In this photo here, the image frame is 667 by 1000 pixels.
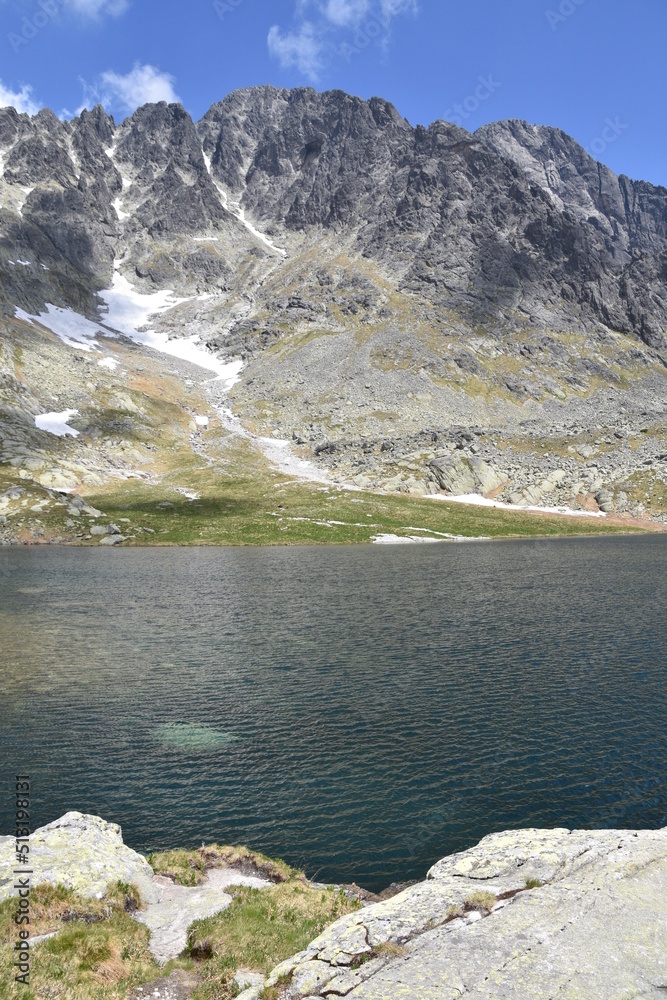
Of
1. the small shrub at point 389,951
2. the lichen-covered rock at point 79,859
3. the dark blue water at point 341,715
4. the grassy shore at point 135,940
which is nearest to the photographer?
the small shrub at point 389,951

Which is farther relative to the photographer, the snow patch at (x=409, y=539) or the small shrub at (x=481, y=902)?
the snow patch at (x=409, y=539)

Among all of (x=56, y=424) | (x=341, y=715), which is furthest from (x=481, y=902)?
(x=56, y=424)

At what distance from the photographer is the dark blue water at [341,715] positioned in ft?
64.3

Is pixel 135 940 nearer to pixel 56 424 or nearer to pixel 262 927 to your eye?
pixel 262 927

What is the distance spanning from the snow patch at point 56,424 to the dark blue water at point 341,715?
98662 millimetres

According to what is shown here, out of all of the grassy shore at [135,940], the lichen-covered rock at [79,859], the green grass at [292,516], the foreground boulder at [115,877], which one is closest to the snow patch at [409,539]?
the green grass at [292,516]

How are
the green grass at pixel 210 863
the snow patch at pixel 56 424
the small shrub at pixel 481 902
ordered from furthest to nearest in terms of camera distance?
1. the snow patch at pixel 56 424
2. the green grass at pixel 210 863
3. the small shrub at pixel 481 902

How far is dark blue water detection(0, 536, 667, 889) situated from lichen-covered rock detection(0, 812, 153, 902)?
9.68 feet

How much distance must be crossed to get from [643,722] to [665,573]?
160ft

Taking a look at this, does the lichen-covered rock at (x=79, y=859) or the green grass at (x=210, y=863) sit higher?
the lichen-covered rock at (x=79, y=859)

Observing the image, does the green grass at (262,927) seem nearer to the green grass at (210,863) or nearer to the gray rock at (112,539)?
the green grass at (210,863)

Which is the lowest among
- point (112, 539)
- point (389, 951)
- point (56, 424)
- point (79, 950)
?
point (79, 950)

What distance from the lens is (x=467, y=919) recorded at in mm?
11328

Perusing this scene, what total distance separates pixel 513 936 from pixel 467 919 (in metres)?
1.09
